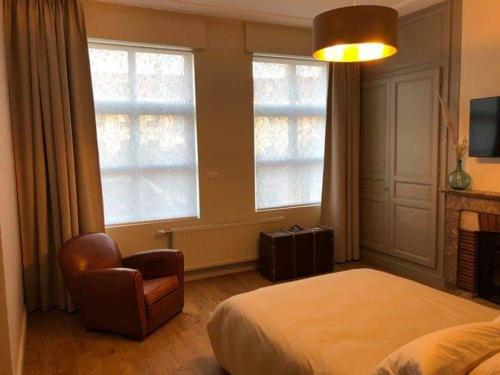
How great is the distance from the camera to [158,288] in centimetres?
308

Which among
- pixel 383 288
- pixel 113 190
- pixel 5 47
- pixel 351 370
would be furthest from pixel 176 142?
pixel 351 370

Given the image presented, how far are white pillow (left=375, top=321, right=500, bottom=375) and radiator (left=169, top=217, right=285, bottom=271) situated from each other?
2.94 metres

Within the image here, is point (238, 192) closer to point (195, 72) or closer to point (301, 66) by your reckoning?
point (195, 72)

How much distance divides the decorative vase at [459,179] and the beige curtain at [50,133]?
3.31m

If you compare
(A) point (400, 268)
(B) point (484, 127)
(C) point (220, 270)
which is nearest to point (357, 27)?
(B) point (484, 127)

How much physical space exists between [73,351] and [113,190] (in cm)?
156

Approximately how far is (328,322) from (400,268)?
110 inches

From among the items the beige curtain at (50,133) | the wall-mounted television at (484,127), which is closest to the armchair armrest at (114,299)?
the beige curtain at (50,133)

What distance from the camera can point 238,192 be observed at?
14.5 feet

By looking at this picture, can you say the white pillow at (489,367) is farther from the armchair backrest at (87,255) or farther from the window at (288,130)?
the window at (288,130)

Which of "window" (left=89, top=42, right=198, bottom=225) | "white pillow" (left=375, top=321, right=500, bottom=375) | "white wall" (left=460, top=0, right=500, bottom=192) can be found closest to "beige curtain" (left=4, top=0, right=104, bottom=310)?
"window" (left=89, top=42, right=198, bottom=225)

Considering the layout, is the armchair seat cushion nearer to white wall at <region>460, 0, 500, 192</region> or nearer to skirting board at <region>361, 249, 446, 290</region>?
skirting board at <region>361, 249, 446, 290</region>

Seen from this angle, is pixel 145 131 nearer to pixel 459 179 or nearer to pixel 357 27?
pixel 357 27

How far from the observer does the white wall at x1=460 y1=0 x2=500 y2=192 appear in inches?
134
